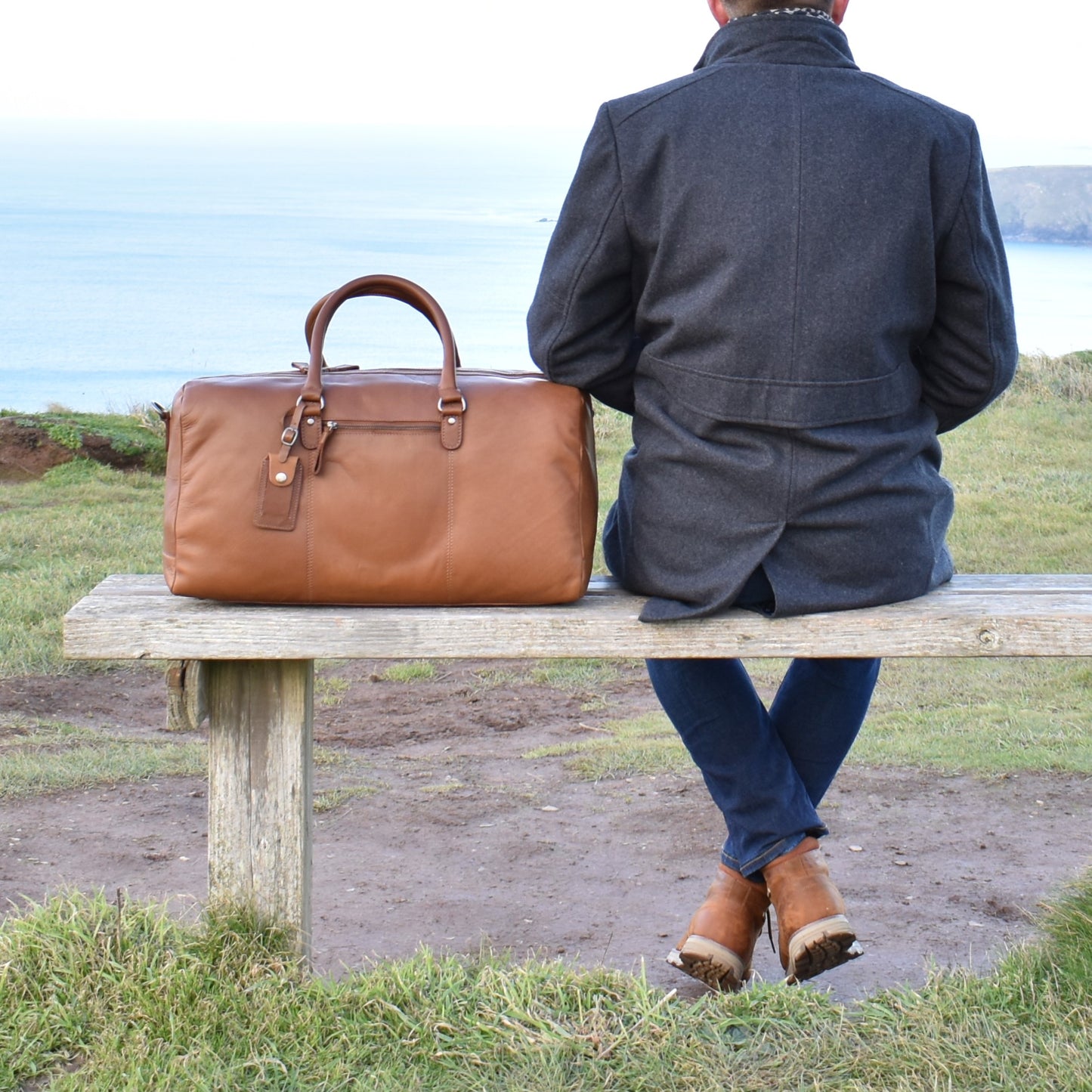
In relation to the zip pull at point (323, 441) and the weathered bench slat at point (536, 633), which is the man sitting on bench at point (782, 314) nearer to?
the weathered bench slat at point (536, 633)

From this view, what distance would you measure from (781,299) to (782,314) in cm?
2

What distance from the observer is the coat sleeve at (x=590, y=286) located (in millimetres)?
2232

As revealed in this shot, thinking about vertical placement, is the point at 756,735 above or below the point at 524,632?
below

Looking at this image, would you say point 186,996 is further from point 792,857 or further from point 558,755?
point 558,755

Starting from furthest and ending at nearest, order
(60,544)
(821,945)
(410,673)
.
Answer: (60,544) < (410,673) < (821,945)

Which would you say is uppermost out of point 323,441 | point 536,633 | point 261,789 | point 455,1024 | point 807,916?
point 323,441

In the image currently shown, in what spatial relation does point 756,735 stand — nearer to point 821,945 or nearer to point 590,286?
point 821,945

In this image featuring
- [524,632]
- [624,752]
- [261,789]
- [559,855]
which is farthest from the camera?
[624,752]

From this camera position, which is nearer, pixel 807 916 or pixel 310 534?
pixel 310 534

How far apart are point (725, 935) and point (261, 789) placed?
0.91 metres

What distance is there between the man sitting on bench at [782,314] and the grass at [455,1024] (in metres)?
0.24

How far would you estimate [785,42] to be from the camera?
2264mm

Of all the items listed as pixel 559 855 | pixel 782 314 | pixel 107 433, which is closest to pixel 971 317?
pixel 782 314

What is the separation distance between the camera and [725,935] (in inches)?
101
